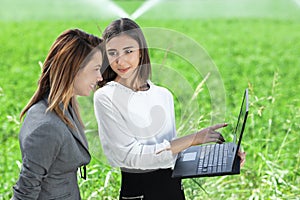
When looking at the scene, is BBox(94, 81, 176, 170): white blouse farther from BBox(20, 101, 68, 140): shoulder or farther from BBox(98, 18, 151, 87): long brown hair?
BBox(20, 101, 68, 140): shoulder

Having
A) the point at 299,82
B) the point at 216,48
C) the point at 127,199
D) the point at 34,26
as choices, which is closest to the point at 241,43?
the point at 216,48

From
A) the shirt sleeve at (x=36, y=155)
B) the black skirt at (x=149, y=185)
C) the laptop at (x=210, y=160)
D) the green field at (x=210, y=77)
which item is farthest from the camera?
the green field at (x=210, y=77)

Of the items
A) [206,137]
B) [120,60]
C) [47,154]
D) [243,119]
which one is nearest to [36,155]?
[47,154]

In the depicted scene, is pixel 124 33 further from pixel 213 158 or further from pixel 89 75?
pixel 213 158

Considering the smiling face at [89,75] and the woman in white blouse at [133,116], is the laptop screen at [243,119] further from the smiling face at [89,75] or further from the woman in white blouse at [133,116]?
the smiling face at [89,75]

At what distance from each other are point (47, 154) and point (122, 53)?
0.38m

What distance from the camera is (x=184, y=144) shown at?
70.9 inches

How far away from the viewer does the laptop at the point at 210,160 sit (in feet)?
5.80

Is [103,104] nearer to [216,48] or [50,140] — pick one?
[50,140]

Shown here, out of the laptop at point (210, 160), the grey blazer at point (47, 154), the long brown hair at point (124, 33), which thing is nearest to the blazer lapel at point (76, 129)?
the grey blazer at point (47, 154)

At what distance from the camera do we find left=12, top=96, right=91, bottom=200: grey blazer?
1626 millimetres

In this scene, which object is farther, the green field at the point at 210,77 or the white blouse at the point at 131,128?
the green field at the point at 210,77

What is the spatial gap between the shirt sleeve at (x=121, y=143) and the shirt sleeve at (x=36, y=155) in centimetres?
19

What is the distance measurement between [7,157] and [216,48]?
377 cm
